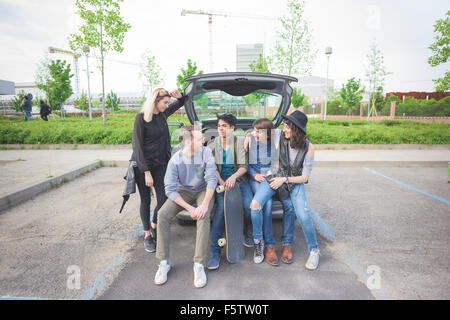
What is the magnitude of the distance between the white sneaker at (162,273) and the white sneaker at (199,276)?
290 millimetres

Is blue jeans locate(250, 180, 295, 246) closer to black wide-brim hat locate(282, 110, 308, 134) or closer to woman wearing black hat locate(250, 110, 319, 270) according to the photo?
woman wearing black hat locate(250, 110, 319, 270)

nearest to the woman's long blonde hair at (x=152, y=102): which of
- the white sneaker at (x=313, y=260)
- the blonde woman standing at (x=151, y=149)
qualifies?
the blonde woman standing at (x=151, y=149)

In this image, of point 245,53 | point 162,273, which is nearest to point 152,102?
point 162,273

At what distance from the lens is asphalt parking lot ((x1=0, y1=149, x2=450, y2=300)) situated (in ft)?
7.64

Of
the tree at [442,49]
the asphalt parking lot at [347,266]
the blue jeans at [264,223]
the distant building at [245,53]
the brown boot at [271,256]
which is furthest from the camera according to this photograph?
the distant building at [245,53]

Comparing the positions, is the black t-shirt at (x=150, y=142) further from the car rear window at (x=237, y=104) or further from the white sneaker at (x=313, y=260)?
the white sneaker at (x=313, y=260)

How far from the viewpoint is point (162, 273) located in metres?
2.50

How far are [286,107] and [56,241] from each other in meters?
3.72

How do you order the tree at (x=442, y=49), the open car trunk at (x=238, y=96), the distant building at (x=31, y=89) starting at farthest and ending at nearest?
the distant building at (x=31, y=89), the tree at (x=442, y=49), the open car trunk at (x=238, y=96)

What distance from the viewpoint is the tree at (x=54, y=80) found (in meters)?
28.5

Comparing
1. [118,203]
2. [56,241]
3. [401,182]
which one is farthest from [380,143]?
[56,241]

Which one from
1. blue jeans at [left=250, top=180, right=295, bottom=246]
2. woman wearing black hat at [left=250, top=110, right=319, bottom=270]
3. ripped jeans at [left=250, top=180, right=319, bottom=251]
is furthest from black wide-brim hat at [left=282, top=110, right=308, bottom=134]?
blue jeans at [left=250, top=180, right=295, bottom=246]

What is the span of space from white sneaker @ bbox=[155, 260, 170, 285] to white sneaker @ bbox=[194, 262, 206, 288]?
0.29 metres

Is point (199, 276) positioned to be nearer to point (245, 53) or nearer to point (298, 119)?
point (298, 119)
